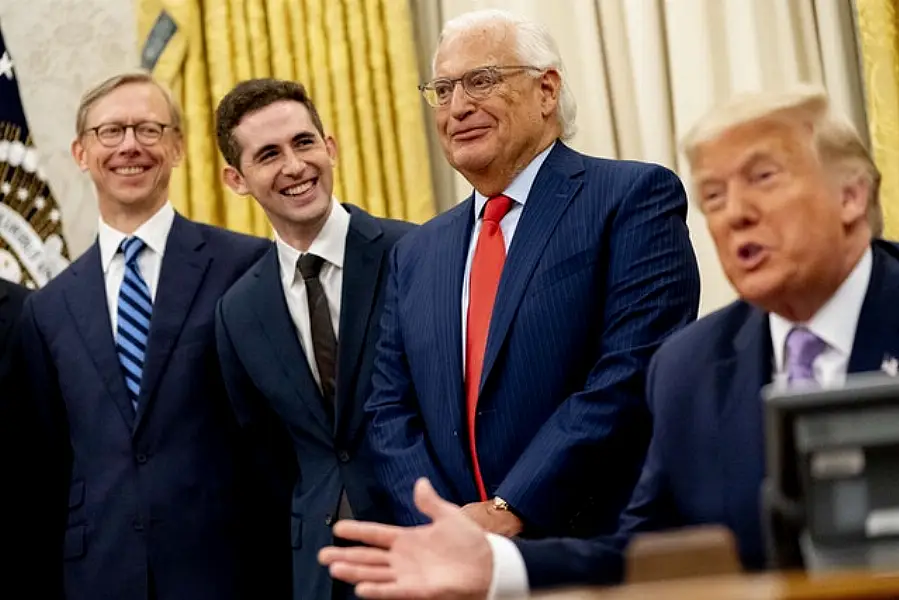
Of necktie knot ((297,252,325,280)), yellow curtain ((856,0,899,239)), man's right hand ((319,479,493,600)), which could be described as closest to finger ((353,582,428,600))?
man's right hand ((319,479,493,600))

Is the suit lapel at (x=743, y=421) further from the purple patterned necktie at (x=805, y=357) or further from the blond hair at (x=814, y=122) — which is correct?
the blond hair at (x=814, y=122)

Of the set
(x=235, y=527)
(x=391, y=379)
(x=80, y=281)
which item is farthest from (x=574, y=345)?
(x=80, y=281)

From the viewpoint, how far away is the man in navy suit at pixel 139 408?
365cm

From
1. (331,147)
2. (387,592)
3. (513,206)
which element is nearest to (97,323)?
(331,147)

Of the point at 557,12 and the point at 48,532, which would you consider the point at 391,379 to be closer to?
the point at 48,532

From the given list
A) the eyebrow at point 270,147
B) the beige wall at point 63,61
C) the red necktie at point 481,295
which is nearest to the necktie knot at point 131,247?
the eyebrow at point 270,147

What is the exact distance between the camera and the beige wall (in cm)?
509

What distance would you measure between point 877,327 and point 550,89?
4.33 feet

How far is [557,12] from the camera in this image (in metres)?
4.55

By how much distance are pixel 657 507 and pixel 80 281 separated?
1971 mm

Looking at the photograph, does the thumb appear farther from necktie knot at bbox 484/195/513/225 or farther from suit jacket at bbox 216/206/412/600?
suit jacket at bbox 216/206/412/600

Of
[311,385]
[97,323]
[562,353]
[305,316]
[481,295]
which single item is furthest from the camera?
[97,323]

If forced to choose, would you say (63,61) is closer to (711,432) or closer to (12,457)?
(12,457)

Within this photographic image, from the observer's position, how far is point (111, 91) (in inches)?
157
